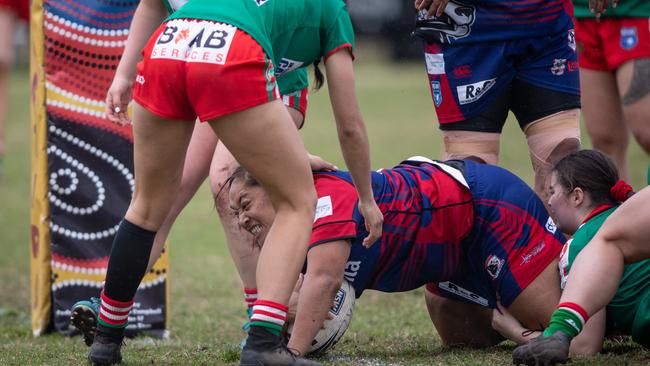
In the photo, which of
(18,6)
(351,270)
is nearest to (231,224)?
(351,270)

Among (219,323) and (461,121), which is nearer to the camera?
(461,121)

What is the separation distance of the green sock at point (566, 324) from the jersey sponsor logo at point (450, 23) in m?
1.58

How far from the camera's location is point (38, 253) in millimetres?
5062

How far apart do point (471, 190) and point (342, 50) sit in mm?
899

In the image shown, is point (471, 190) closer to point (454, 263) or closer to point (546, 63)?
point (454, 263)

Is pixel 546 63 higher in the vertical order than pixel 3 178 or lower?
higher

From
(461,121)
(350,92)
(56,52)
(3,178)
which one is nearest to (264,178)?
(350,92)

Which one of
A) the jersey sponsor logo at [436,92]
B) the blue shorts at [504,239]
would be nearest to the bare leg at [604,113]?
the jersey sponsor logo at [436,92]

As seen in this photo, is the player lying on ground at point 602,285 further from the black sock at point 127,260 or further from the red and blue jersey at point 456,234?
the black sock at point 127,260

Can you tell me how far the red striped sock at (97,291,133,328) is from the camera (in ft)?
11.8

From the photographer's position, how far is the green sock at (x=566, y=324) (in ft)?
10.9

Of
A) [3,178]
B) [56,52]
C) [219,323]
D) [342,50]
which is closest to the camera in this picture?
[342,50]

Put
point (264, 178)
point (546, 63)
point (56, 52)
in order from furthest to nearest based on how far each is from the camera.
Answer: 1. point (56, 52)
2. point (546, 63)
3. point (264, 178)

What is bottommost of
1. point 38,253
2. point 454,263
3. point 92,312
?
point 38,253
